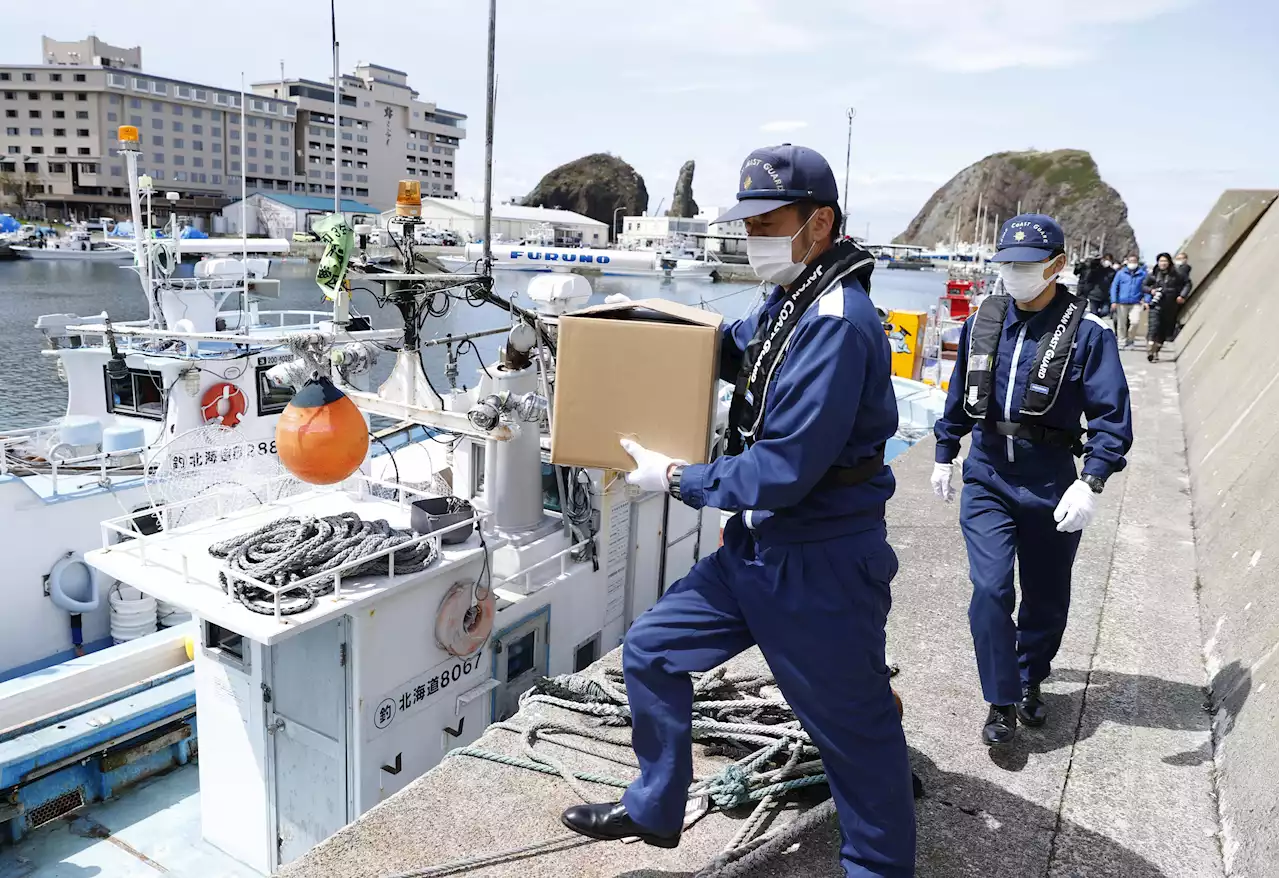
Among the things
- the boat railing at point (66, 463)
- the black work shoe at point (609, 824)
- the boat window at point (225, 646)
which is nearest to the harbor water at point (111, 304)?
the black work shoe at point (609, 824)

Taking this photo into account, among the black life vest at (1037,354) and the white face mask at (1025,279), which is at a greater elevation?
the white face mask at (1025,279)

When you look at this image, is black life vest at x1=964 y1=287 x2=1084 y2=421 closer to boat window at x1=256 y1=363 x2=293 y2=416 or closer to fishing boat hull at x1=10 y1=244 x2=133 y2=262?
boat window at x1=256 y1=363 x2=293 y2=416

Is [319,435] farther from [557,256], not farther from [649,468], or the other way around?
[557,256]

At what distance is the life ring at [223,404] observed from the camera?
11672 millimetres

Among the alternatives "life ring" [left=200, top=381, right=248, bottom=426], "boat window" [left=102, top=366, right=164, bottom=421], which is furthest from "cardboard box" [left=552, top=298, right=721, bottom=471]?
"boat window" [left=102, top=366, right=164, bottom=421]

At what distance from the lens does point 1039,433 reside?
3359mm

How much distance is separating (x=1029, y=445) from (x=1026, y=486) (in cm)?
15

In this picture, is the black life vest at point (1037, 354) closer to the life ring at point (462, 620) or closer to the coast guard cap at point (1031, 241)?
the coast guard cap at point (1031, 241)

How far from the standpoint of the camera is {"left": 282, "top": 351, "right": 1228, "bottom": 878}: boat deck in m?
2.84

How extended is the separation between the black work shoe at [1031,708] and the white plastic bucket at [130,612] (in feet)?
32.2

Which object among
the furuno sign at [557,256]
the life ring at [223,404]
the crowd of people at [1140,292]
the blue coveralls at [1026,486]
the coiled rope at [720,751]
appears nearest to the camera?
the coiled rope at [720,751]

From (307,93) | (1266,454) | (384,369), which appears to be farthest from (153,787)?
(307,93)

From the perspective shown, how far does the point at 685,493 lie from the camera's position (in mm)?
2375

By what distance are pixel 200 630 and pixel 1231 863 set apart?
5.51m
